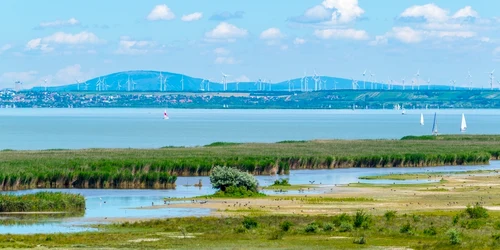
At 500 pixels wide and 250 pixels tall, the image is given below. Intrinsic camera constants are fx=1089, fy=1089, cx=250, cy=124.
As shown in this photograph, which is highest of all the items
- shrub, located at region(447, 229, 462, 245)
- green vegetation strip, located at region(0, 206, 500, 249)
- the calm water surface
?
shrub, located at region(447, 229, 462, 245)

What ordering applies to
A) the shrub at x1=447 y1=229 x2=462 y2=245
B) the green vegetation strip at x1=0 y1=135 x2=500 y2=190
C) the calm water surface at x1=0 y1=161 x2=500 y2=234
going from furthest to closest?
the green vegetation strip at x1=0 y1=135 x2=500 y2=190
the calm water surface at x1=0 y1=161 x2=500 y2=234
the shrub at x1=447 y1=229 x2=462 y2=245

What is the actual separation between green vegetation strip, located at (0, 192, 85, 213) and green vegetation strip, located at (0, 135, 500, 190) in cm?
1461

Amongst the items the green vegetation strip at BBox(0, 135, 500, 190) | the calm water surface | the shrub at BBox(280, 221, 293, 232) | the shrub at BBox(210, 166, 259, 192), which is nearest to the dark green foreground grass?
the shrub at BBox(280, 221, 293, 232)

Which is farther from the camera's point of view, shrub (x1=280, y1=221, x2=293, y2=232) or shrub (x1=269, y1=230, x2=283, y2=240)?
shrub (x1=280, y1=221, x2=293, y2=232)

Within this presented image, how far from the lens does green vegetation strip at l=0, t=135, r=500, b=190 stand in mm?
73375

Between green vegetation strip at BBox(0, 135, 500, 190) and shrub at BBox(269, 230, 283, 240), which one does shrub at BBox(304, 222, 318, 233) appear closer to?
shrub at BBox(269, 230, 283, 240)

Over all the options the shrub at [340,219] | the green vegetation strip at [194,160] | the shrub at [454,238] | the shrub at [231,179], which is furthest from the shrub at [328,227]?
the green vegetation strip at [194,160]

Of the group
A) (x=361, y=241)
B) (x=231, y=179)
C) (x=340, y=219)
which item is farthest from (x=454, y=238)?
(x=231, y=179)

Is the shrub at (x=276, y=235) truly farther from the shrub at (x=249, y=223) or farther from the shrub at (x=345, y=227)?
the shrub at (x=345, y=227)

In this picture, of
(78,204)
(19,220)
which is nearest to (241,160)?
(78,204)

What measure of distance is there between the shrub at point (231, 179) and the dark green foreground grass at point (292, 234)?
48.1 feet

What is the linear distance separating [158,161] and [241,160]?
7.39 m

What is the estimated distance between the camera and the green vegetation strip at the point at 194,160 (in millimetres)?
73375

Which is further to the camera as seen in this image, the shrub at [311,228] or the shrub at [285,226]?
the shrub at [285,226]
